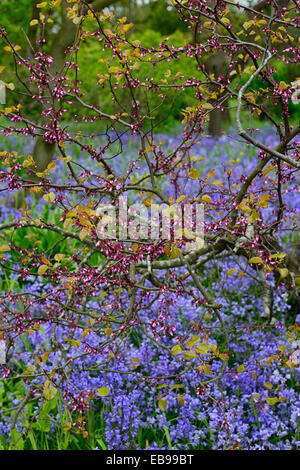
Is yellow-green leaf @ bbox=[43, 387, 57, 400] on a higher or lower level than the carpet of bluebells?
higher

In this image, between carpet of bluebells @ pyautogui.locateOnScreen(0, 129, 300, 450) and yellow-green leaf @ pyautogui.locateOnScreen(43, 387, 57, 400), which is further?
carpet of bluebells @ pyautogui.locateOnScreen(0, 129, 300, 450)

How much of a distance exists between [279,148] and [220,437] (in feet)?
5.13

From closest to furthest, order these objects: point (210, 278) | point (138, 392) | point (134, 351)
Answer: point (138, 392)
point (134, 351)
point (210, 278)

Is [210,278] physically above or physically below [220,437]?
above

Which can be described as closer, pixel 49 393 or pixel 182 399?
pixel 49 393

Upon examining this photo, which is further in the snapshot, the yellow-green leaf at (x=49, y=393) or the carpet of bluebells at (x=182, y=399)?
the carpet of bluebells at (x=182, y=399)

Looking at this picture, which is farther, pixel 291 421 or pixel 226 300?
pixel 226 300

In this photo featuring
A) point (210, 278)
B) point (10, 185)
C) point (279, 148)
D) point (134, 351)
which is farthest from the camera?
point (210, 278)

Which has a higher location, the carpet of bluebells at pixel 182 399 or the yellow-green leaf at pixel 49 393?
the yellow-green leaf at pixel 49 393

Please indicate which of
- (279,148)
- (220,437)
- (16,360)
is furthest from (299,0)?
(16,360)

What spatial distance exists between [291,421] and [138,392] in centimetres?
87
